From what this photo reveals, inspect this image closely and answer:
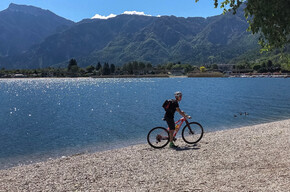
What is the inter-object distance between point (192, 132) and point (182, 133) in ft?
2.20

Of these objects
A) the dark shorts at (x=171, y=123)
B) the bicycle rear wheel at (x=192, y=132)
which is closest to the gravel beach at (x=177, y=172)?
the bicycle rear wheel at (x=192, y=132)

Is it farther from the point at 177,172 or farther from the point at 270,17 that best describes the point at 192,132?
the point at 270,17

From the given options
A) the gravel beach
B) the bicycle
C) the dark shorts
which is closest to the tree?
the gravel beach

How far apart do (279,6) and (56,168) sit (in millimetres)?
12610

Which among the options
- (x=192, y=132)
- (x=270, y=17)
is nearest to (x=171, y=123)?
(x=192, y=132)

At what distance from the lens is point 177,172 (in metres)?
11.4

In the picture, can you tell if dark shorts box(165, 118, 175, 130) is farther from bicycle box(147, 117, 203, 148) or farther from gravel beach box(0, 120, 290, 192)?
gravel beach box(0, 120, 290, 192)

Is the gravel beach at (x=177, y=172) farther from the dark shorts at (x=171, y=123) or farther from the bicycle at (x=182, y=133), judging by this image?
the dark shorts at (x=171, y=123)

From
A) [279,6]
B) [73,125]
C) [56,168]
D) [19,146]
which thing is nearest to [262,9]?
[279,6]

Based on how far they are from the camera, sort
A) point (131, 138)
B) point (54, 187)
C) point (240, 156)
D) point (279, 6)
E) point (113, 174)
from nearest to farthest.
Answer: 1. point (279, 6)
2. point (54, 187)
3. point (113, 174)
4. point (240, 156)
5. point (131, 138)

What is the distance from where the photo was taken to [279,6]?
8.39 m

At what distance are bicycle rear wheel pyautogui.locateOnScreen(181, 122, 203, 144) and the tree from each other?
26.1 ft

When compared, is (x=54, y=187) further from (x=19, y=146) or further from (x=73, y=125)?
(x=73, y=125)

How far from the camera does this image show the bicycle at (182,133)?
651 inches
